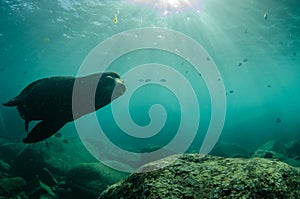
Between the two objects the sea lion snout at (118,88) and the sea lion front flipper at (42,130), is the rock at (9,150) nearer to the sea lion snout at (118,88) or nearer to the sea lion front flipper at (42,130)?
the sea lion front flipper at (42,130)

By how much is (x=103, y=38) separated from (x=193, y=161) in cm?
2499

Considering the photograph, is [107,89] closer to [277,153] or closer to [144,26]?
[277,153]

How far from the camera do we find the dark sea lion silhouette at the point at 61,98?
5688 mm

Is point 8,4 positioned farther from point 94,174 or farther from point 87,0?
point 94,174

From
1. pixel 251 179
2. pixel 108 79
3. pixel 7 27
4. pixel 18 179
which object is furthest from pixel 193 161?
pixel 7 27

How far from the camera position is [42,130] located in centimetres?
582

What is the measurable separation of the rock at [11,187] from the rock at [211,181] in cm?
760

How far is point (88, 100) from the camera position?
577 cm

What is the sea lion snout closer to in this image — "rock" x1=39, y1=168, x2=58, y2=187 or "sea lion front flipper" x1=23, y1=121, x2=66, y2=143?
"sea lion front flipper" x1=23, y1=121, x2=66, y2=143

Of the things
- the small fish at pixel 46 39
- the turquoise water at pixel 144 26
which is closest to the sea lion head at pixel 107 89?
the turquoise water at pixel 144 26

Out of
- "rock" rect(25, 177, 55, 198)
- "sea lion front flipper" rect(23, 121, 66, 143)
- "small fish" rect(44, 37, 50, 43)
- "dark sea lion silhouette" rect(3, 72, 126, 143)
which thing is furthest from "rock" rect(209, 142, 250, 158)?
"small fish" rect(44, 37, 50, 43)

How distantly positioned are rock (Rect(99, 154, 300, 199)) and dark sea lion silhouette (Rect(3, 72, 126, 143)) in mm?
3359

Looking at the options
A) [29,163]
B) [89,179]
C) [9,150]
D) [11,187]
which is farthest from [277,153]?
[9,150]

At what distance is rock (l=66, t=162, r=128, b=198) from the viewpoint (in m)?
9.62
